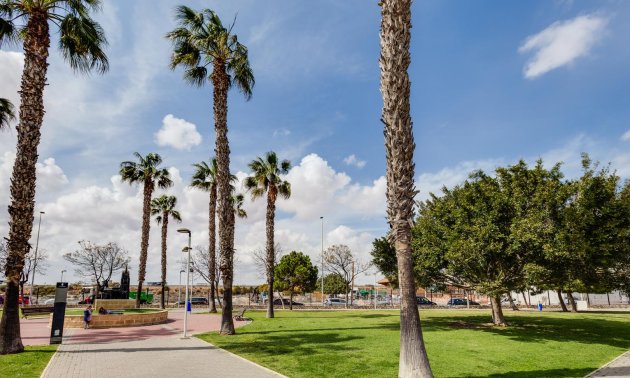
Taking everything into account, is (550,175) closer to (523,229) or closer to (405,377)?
(523,229)

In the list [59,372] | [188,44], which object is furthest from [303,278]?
[59,372]

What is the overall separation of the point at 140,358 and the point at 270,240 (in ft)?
Answer: 61.7

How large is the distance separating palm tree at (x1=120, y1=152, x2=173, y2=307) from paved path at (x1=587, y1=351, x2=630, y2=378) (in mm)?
36402

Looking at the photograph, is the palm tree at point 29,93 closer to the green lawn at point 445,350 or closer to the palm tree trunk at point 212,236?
the green lawn at point 445,350

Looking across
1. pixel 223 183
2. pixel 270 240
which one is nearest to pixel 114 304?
pixel 270 240

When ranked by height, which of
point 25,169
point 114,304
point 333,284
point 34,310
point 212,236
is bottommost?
point 34,310

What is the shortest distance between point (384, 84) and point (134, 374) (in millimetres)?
10468

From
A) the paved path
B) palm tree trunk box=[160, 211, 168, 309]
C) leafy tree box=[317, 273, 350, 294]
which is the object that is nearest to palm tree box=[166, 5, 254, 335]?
the paved path

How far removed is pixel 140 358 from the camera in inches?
523

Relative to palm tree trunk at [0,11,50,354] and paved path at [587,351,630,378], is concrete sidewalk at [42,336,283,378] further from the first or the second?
paved path at [587,351,630,378]

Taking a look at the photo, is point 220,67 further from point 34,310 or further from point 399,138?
point 34,310

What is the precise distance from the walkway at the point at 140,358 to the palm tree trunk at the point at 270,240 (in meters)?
11.8

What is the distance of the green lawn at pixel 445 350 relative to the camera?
37.6 ft

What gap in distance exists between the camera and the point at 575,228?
17.8m
